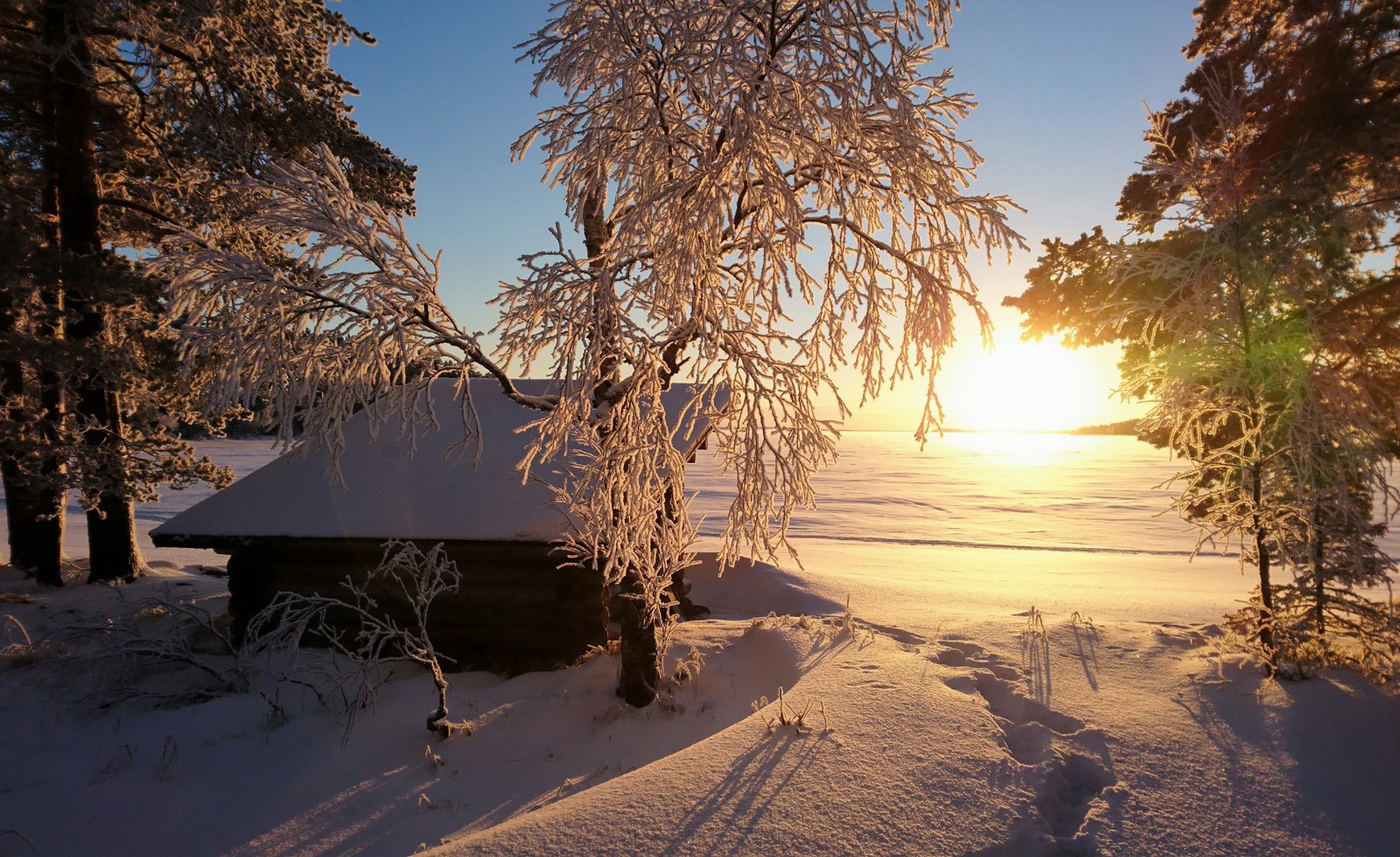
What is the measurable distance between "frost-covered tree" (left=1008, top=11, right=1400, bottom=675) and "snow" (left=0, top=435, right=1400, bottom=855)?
120 centimetres

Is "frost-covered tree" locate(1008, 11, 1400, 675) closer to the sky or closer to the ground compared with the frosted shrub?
closer to the sky

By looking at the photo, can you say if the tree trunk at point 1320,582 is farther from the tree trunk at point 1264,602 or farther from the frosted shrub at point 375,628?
the frosted shrub at point 375,628

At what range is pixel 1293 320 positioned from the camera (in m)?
6.21

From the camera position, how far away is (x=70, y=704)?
6027 millimetres

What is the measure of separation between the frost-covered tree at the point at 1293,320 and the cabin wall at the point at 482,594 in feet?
21.5

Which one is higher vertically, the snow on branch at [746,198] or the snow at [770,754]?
the snow on branch at [746,198]

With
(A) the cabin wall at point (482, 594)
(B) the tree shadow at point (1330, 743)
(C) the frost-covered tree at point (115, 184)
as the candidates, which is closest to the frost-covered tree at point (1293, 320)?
(B) the tree shadow at point (1330, 743)

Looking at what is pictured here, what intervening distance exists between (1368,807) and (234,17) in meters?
14.6

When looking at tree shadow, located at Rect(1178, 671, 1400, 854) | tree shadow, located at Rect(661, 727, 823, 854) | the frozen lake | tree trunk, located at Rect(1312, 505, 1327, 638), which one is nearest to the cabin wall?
the frozen lake

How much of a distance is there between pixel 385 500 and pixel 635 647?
14.0 ft

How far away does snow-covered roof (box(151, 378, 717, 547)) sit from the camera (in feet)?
24.2

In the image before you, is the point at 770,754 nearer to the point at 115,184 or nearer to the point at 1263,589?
the point at 1263,589

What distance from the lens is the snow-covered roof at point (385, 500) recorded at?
7375 mm

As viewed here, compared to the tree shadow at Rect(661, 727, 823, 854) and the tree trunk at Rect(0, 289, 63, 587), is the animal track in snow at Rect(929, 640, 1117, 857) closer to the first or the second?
the tree shadow at Rect(661, 727, 823, 854)
